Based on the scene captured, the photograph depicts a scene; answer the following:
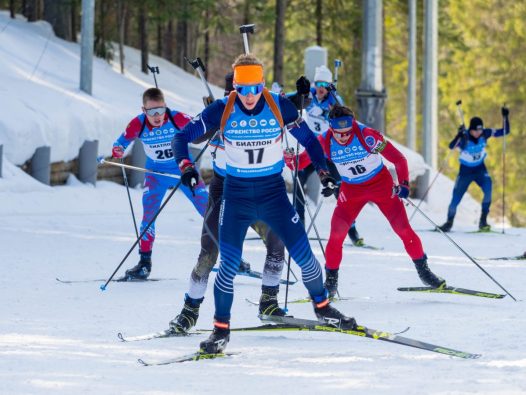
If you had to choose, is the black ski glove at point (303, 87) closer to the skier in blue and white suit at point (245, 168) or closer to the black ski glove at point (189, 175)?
the skier in blue and white suit at point (245, 168)

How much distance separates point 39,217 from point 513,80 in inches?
1329

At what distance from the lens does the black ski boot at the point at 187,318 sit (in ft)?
25.5

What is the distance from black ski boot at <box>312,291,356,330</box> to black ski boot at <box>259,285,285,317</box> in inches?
27.3

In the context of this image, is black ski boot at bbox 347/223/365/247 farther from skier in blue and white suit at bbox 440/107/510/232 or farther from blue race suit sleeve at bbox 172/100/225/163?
blue race suit sleeve at bbox 172/100/225/163

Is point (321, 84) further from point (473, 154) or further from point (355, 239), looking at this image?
point (473, 154)

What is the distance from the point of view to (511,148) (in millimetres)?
45406

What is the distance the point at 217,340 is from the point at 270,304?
1261 mm

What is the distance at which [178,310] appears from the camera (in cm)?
896

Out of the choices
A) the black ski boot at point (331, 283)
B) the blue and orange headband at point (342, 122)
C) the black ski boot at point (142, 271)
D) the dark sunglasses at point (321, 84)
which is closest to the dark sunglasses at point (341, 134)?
the blue and orange headband at point (342, 122)

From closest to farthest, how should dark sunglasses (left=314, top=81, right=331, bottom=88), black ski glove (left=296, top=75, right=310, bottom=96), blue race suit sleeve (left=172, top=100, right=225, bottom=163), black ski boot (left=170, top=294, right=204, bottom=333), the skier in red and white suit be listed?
blue race suit sleeve (left=172, top=100, right=225, bottom=163) → black ski boot (left=170, top=294, right=204, bottom=333) → black ski glove (left=296, top=75, right=310, bottom=96) → the skier in red and white suit → dark sunglasses (left=314, top=81, right=331, bottom=88)

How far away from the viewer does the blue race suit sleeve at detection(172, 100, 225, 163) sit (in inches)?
280

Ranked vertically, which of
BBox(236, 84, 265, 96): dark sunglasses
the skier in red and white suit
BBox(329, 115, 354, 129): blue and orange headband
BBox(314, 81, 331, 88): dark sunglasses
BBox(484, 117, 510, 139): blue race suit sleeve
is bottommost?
the skier in red and white suit

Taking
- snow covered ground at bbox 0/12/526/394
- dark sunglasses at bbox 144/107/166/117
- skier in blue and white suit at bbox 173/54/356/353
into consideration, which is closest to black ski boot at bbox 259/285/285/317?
snow covered ground at bbox 0/12/526/394

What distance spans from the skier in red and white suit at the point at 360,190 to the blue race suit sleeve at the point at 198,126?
240 cm
